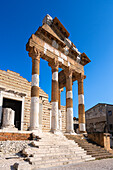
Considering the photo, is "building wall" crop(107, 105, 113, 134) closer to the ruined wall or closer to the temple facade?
the ruined wall

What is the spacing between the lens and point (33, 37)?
13.0 meters

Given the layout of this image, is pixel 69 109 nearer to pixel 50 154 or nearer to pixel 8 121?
pixel 8 121

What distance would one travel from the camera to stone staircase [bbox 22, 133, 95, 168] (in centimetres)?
674

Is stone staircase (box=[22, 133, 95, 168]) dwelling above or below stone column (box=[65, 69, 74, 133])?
below

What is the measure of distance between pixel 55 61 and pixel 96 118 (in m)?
22.6

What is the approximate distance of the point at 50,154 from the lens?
7785 millimetres

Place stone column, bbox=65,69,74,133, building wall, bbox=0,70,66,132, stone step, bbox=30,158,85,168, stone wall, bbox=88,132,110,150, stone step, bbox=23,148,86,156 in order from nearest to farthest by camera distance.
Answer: stone step, bbox=30,158,85,168, stone step, bbox=23,148,86,156, stone wall, bbox=88,132,110,150, stone column, bbox=65,69,74,133, building wall, bbox=0,70,66,132

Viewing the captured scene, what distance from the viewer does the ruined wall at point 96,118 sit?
30606 millimetres

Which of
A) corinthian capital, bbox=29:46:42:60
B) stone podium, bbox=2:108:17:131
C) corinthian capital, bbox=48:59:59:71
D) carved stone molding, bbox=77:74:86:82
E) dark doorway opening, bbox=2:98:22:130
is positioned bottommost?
stone podium, bbox=2:108:17:131

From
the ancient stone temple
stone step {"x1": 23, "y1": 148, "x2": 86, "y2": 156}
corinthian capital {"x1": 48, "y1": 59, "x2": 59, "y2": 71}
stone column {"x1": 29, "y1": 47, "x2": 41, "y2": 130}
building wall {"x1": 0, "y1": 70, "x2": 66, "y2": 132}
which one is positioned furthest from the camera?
building wall {"x1": 0, "y1": 70, "x2": 66, "y2": 132}

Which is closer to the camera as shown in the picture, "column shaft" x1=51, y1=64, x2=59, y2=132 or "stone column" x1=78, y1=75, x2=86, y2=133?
"column shaft" x1=51, y1=64, x2=59, y2=132

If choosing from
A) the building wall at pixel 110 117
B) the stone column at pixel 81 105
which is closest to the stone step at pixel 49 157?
the stone column at pixel 81 105

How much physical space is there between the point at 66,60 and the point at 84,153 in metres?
9.80

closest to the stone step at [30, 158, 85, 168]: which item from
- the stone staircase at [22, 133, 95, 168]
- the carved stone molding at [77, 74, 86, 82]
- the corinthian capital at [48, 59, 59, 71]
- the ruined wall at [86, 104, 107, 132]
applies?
the stone staircase at [22, 133, 95, 168]
